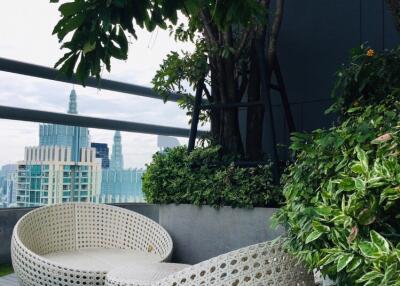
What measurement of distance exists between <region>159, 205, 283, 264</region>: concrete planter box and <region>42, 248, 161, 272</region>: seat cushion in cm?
49

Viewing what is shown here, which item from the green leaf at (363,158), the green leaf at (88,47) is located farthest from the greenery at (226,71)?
the green leaf at (363,158)

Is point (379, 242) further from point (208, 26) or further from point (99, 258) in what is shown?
point (208, 26)

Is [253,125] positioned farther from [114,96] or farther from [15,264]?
[15,264]

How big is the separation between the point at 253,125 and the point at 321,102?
80cm

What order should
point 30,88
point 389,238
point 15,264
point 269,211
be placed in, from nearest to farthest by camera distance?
point 389,238 → point 15,264 → point 269,211 → point 30,88

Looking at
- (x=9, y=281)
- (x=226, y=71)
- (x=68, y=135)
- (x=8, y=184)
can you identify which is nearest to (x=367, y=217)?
(x=226, y=71)

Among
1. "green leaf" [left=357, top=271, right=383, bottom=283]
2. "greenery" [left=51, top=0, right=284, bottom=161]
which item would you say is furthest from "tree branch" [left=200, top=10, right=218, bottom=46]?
"green leaf" [left=357, top=271, right=383, bottom=283]

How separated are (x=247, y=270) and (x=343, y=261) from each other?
45 centimetres

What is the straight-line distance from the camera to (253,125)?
4.41 m

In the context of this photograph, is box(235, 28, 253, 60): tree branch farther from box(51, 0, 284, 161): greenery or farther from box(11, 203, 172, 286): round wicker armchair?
box(11, 203, 172, 286): round wicker armchair

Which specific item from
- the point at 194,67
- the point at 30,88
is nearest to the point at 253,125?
the point at 194,67

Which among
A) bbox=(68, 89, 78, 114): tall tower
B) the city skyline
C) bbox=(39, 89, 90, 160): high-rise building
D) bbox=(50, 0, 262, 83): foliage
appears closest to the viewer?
bbox=(50, 0, 262, 83): foliage

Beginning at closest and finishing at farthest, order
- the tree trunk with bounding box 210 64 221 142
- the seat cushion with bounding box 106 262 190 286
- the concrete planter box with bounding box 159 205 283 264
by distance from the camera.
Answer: the seat cushion with bounding box 106 262 190 286, the concrete planter box with bounding box 159 205 283 264, the tree trunk with bounding box 210 64 221 142

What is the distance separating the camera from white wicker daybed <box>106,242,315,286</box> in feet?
6.11
